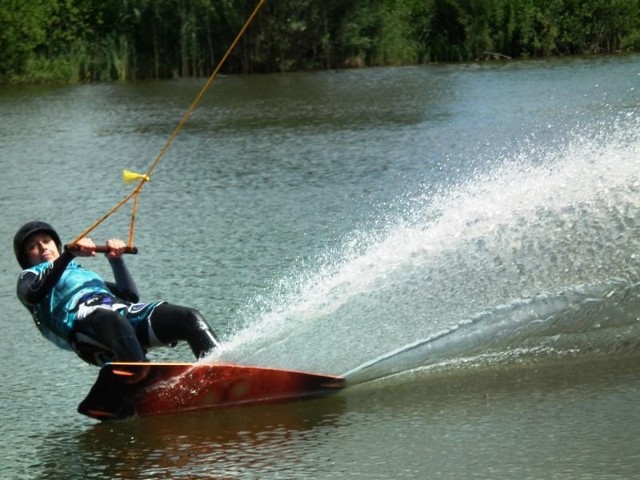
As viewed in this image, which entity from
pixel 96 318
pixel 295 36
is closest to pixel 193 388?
pixel 96 318

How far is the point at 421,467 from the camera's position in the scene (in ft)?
17.3

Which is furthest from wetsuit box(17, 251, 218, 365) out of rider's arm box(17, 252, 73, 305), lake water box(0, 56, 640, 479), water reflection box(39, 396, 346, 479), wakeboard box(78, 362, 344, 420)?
water reflection box(39, 396, 346, 479)

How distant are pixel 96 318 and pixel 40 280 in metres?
0.34

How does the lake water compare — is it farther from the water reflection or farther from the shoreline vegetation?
the shoreline vegetation

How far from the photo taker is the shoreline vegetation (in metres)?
36.0

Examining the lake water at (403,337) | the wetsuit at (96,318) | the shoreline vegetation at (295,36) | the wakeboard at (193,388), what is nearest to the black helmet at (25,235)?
the wetsuit at (96,318)

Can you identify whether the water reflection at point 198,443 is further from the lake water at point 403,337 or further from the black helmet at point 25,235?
the black helmet at point 25,235

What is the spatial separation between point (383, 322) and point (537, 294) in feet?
2.85

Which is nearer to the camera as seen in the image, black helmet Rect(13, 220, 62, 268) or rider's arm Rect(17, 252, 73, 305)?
rider's arm Rect(17, 252, 73, 305)

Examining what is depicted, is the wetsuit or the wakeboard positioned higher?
the wetsuit

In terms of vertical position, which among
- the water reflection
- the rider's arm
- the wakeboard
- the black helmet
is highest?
the black helmet

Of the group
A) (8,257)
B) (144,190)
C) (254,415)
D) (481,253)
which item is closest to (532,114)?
(144,190)

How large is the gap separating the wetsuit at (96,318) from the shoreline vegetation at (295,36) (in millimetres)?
29439

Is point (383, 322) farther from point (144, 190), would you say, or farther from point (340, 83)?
point (340, 83)
